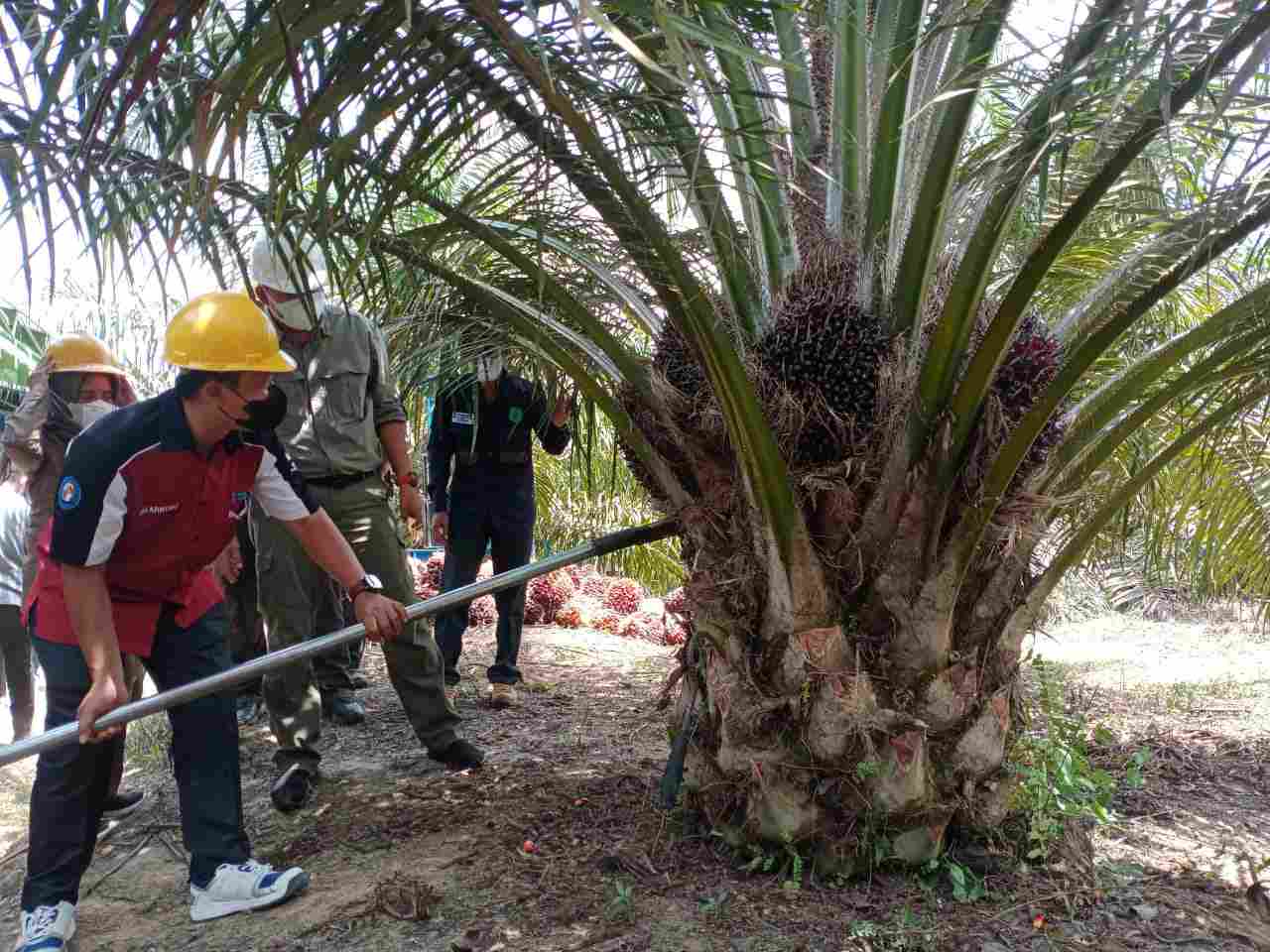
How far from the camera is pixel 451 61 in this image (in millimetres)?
2027

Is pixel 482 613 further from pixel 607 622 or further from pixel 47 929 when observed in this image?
pixel 47 929

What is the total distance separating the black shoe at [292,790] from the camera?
3.56 metres

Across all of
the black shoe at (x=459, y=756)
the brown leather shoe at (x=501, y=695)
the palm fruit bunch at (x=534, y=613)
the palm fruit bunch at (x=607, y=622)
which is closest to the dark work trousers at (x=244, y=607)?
the brown leather shoe at (x=501, y=695)

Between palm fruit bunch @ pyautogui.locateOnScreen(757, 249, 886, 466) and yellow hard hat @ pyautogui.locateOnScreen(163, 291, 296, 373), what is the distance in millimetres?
1352

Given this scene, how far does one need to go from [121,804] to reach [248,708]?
3.10ft

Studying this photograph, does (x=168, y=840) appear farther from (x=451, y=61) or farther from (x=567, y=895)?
(x=451, y=61)

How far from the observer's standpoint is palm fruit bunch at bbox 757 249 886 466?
2.77m

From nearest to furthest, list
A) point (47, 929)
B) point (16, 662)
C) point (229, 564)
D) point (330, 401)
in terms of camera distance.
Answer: point (47, 929), point (330, 401), point (229, 564), point (16, 662)

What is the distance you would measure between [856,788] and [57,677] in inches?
85.7

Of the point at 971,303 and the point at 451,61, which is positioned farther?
the point at 971,303

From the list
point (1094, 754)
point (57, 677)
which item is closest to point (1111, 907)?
point (1094, 754)

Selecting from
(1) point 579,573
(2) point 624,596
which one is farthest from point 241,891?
(1) point 579,573

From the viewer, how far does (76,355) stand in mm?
3758

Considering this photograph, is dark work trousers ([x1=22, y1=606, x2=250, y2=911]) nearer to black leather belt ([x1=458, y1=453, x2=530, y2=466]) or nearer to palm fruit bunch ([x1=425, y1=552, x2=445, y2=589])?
black leather belt ([x1=458, y1=453, x2=530, y2=466])
